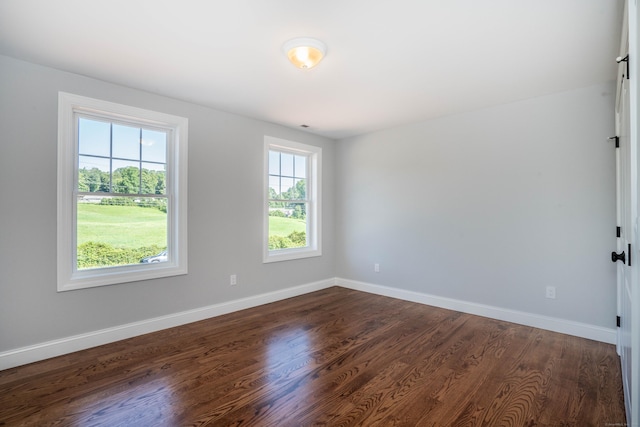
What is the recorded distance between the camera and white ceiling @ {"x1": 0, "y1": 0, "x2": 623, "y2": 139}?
1879 mm

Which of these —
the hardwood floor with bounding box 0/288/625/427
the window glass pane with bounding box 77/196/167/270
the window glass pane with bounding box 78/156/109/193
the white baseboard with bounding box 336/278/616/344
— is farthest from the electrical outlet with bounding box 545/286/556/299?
the window glass pane with bounding box 78/156/109/193

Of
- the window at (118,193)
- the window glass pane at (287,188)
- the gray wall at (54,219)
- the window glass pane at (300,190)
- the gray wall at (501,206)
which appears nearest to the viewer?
the gray wall at (54,219)

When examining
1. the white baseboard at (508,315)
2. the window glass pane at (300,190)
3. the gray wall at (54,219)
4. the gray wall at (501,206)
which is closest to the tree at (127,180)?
the gray wall at (54,219)

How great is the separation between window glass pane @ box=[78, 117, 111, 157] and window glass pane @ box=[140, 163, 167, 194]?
373 mm

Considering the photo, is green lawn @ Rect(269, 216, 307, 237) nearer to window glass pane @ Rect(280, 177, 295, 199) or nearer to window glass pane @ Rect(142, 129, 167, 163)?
window glass pane @ Rect(280, 177, 295, 199)

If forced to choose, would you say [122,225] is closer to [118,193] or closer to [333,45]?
[118,193]

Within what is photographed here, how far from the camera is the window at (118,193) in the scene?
2.68 metres

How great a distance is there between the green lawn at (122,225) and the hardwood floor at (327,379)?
38.1 inches

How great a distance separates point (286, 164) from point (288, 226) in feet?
3.08

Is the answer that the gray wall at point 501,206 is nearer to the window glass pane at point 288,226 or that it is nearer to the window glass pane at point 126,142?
the window glass pane at point 288,226

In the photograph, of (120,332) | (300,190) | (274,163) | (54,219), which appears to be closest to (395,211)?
(300,190)

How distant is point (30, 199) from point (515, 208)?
461 cm

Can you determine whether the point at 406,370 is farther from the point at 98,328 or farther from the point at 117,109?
the point at 117,109

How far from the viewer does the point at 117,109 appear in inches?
115
